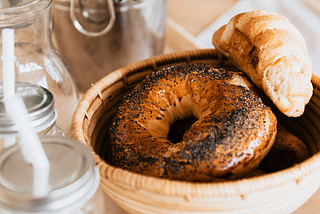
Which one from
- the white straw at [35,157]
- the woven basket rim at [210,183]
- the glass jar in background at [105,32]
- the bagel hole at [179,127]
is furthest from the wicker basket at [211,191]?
the glass jar in background at [105,32]

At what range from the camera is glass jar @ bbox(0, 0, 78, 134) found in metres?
0.60

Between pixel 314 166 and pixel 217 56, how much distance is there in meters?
0.41

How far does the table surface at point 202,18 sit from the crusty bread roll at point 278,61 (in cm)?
53

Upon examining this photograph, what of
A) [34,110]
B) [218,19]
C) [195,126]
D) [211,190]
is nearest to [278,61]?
[195,126]

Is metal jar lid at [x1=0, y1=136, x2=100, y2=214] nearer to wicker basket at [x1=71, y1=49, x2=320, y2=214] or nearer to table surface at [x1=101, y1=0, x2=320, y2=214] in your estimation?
wicker basket at [x1=71, y1=49, x2=320, y2=214]

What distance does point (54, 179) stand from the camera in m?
0.34

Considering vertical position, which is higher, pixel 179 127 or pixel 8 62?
pixel 8 62

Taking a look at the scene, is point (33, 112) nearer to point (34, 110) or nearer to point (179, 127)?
point (34, 110)

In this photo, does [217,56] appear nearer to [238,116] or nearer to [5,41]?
[238,116]

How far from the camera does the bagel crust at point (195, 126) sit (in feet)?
1.65

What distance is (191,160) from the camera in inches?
19.8

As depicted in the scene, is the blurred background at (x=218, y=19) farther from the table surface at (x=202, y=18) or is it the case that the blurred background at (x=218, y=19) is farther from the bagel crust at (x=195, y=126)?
the bagel crust at (x=195, y=126)

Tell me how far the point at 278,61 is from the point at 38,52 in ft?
1.72

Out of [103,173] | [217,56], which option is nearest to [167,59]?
[217,56]
